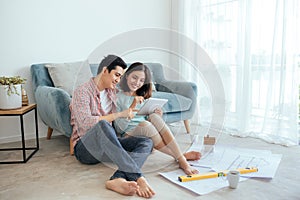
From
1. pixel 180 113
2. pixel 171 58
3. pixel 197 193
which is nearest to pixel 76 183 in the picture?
pixel 197 193

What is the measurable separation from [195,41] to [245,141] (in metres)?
1.13

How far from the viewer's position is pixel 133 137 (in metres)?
1.71

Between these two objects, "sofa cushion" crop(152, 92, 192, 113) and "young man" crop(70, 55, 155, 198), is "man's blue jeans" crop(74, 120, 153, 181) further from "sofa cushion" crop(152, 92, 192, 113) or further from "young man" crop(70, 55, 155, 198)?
"sofa cushion" crop(152, 92, 192, 113)

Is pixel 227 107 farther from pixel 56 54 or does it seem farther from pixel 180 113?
pixel 56 54

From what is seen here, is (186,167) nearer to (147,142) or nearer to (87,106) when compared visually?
(147,142)

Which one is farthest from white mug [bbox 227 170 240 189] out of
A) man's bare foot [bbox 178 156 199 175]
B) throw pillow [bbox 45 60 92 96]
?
throw pillow [bbox 45 60 92 96]

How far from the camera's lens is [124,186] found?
1396 mm

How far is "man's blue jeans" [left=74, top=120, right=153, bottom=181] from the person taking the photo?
1.47 m

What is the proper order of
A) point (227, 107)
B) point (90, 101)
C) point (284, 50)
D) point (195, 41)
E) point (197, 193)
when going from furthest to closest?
point (195, 41)
point (227, 107)
point (284, 50)
point (90, 101)
point (197, 193)

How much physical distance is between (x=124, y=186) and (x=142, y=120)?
44cm

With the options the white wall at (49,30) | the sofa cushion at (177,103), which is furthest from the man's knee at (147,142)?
the white wall at (49,30)

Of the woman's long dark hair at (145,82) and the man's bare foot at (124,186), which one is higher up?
the woman's long dark hair at (145,82)

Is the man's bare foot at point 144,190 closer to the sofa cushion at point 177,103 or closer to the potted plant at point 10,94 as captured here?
the sofa cushion at point 177,103

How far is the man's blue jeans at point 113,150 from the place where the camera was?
1.47 m
